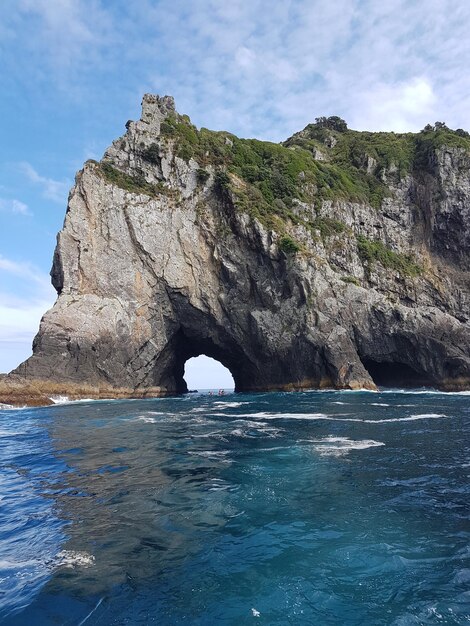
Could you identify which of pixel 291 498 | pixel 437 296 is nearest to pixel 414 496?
pixel 291 498

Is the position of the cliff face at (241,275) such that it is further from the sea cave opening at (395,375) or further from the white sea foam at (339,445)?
the white sea foam at (339,445)

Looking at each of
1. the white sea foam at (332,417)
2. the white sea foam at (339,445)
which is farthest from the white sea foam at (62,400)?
the white sea foam at (339,445)

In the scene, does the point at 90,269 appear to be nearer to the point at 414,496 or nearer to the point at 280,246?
the point at 280,246

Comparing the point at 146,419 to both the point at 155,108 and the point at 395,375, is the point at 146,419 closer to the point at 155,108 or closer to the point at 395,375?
the point at 395,375

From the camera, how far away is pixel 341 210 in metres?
58.8

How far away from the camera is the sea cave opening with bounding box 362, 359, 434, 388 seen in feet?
167

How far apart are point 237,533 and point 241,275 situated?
4233 centimetres

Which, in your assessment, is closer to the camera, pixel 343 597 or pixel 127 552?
pixel 343 597

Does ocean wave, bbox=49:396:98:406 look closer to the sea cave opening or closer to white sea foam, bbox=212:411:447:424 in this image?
white sea foam, bbox=212:411:447:424

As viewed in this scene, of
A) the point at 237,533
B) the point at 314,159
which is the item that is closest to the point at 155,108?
the point at 314,159

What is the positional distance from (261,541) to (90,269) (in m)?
41.3

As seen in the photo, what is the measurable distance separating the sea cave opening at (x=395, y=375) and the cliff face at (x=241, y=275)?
0.91ft

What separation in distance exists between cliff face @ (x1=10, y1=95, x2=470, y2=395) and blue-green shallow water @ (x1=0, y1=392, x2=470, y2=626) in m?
29.0

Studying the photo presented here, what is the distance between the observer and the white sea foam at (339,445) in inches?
556
